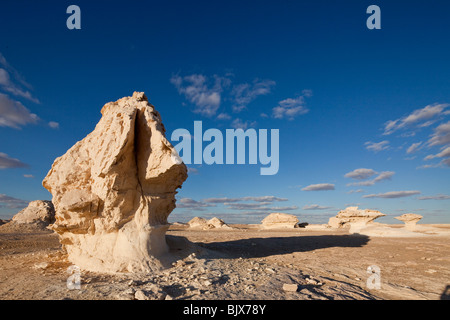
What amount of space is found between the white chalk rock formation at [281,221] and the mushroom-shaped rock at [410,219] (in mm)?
13552

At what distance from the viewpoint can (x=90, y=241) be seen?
25.5ft

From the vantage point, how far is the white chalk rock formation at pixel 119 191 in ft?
23.9

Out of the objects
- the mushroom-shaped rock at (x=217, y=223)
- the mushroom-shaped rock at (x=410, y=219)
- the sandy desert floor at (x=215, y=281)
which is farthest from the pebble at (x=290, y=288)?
the mushroom-shaped rock at (x=410, y=219)

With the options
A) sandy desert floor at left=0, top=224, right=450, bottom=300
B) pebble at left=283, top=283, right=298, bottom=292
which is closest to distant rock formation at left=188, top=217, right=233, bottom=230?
sandy desert floor at left=0, top=224, right=450, bottom=300

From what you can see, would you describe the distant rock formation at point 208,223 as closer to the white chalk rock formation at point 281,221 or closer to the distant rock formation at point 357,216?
the white chalk rock formation at point 281,221

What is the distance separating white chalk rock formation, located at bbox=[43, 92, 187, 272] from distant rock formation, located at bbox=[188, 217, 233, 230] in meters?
28.3

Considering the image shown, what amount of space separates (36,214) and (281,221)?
30846mm

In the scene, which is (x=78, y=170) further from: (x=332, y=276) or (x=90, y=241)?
(x=332, y=276)

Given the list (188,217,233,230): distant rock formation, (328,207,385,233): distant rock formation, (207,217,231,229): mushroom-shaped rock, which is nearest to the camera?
(328,207,385,233): distant rock formation

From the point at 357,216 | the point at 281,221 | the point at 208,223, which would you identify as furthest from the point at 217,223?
the point at 357,216

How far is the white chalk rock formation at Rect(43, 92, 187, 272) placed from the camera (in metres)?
7.28

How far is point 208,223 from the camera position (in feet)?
123

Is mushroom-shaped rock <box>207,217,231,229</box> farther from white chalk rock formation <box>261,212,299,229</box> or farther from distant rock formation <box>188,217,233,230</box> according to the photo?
white chalk rock formation <box>261,212,299,229</box>

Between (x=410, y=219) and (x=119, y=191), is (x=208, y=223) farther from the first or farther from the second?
(x=119, y=191)
